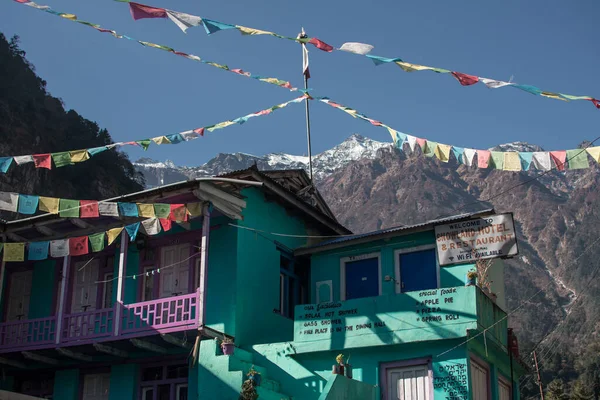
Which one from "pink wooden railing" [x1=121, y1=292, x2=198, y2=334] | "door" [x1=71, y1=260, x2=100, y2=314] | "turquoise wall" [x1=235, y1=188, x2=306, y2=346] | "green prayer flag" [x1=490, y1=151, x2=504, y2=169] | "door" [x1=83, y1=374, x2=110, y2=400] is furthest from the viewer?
"door" [x1=71, y1=260, x2=100, y2=314]

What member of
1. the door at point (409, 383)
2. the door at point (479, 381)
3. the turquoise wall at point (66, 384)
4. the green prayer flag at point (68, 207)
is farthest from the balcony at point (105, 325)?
the door at point (479, 381)

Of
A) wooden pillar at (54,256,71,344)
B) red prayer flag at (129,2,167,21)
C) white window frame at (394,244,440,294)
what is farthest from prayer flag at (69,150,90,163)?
white window frame at (394,244,440,294)

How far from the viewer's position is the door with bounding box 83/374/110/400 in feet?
68.9

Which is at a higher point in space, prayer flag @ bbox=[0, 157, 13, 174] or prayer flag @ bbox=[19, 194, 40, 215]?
prayer flag @ bbox=[0, 157, 13, 174]

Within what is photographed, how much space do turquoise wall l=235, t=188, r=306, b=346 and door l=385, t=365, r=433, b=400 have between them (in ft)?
11.6

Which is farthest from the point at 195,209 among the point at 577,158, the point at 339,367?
the point at 577,158

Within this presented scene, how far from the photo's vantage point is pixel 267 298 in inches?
827

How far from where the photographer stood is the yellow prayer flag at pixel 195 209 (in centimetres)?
1923

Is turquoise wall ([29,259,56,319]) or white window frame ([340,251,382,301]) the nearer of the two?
white window frame ([340,251,382,301])

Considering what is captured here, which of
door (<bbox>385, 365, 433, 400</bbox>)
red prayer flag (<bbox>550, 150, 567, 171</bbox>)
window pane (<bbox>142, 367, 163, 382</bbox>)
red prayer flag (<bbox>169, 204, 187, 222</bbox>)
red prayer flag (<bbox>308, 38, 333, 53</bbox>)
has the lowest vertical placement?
door (<bbox>385, 365, 433, 400</bbox>)

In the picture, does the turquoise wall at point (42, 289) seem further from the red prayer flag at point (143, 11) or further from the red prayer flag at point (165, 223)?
the red prayer flag at point (143, 11)

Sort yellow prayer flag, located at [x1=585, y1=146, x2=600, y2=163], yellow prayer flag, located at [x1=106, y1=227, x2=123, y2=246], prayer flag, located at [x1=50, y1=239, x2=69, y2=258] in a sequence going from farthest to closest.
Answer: prayer flag, located at [x1=50, y1=239, x2=69, y2=258], yellow prayer flag, located at [x1=106, y1=227, x2=123, y2=246], yellow prayer flag, located at [x1=585, y1=146, x2=600, y2=163]

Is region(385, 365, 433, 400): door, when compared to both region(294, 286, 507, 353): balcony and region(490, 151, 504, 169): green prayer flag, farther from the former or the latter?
region(490, 151, 504, 169): green prayer flag

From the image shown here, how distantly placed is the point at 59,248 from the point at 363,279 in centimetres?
793
